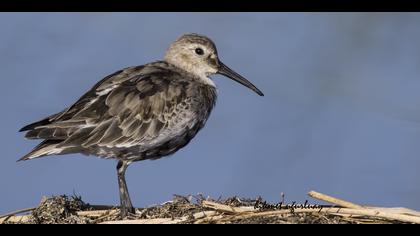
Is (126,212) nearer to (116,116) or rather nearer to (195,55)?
(116,116)

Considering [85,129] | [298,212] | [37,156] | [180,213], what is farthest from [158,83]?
[298,212]

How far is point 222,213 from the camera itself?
775 cm

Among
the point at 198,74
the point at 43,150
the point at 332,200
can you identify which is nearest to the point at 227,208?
the point at 332,200

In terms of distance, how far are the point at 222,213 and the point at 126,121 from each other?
307 centimetres

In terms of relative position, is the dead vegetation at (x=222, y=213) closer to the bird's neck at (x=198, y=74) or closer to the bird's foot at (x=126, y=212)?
the bird's foot at (x=126, y=212)

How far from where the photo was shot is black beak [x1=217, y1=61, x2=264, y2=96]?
12.2 metres

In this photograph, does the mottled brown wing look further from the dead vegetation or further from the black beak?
the black beak

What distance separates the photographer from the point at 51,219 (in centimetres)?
→ 840

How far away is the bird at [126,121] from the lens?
33.4 feet

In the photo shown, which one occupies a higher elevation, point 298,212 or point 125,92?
point 125,92

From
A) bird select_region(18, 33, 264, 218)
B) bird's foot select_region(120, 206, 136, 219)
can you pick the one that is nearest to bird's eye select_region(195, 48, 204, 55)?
bird select_region(18, 33, 264, 218)

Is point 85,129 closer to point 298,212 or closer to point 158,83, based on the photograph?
point 158,83

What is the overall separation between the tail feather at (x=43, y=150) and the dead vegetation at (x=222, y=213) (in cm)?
115

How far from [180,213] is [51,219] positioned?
4.67 feet
